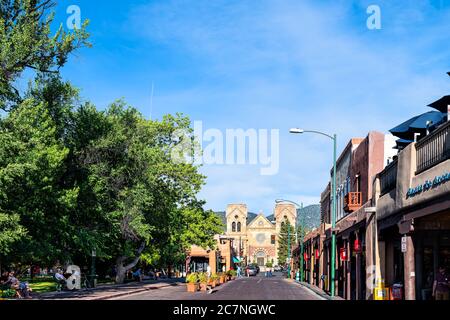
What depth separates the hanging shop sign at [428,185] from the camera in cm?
1698

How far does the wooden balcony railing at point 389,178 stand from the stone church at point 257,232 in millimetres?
143753

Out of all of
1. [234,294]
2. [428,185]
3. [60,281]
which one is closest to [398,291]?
[428,185]

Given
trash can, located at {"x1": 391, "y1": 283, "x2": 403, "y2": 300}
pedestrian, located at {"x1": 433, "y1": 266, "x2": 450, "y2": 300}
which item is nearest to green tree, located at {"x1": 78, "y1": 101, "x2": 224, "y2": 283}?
trash can, located at {"x1": 391, "y1": 283, "x2": 403, "y2": 300}

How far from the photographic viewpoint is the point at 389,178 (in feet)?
83.4

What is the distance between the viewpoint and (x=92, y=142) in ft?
125

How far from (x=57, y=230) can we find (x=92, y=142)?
6.32m

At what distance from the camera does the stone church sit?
171750mm

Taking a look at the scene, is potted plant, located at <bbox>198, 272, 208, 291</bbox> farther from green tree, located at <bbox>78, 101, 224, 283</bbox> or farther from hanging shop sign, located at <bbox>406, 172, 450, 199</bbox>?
hanging shop sign, located at <bbox>406, 172, 450, 199</bbox>

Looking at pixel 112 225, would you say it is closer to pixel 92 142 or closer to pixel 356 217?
pixel 92 142

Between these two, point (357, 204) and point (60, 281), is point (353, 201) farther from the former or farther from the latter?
point (60, 281)

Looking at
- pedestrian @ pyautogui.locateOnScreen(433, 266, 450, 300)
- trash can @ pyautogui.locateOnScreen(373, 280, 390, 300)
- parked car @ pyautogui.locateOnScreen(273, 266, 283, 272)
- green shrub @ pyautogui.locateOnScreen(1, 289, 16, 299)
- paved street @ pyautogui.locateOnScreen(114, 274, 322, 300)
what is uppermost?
pedestrian @ pyautogui.locateOnScreen(433, 266, 450, 300)

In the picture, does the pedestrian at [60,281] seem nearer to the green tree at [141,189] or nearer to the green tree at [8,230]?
the green tree at [141,189]

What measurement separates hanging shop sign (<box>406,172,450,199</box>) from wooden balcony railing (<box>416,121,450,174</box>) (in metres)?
0.61

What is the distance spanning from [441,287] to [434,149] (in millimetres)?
4802
